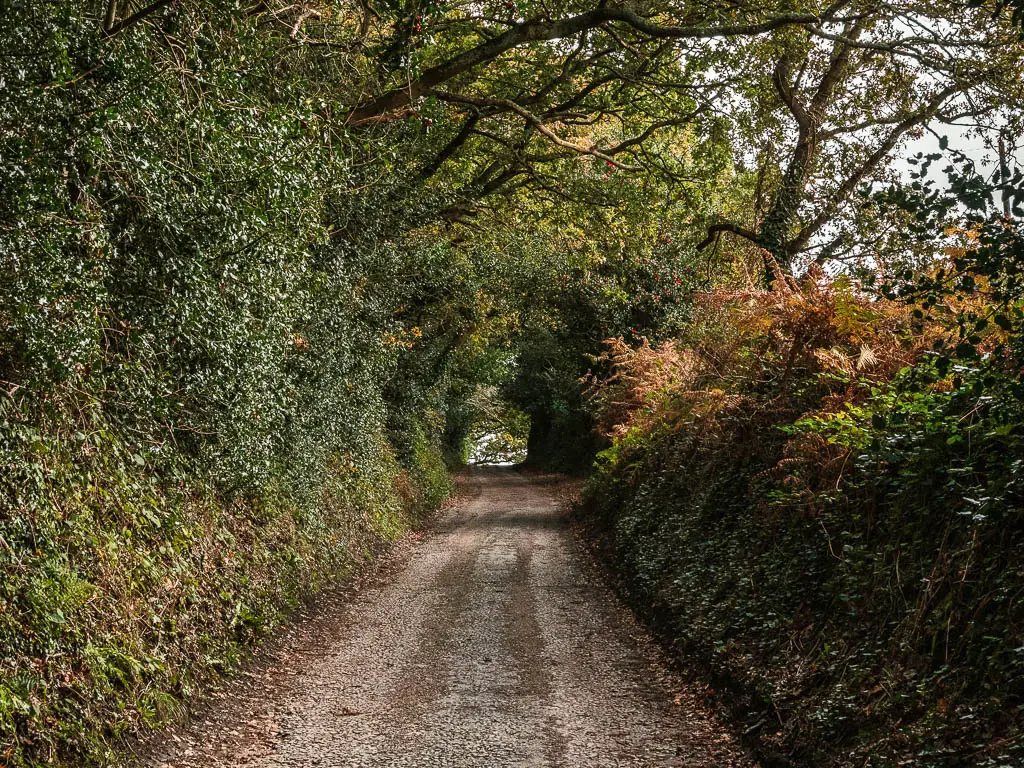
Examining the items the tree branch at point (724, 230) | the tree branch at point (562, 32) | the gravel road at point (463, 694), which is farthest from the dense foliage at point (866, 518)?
the tree branch at point (724, 230)

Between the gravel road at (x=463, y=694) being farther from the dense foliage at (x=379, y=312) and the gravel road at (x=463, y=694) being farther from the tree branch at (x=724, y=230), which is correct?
the tree branch at (x=724, y=230)

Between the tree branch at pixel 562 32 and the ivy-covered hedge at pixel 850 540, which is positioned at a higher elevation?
the tree branch at pixel 562 32

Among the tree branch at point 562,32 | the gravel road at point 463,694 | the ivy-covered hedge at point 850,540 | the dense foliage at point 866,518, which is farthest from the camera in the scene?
the tree branch at point 562,32

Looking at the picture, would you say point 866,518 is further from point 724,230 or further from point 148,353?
A: point 724,230

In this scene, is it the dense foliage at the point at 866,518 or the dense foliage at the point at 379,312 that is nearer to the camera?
the dense foliage at the point at 866,518

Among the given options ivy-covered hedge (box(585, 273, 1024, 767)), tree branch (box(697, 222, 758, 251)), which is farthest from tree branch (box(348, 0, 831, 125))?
tree branch (box(697, 222, 758, 251))

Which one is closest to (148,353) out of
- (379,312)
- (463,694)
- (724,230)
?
(463,694)

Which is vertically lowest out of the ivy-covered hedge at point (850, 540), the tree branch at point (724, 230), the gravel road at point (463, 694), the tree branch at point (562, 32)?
the gravel road at point (463, 694)

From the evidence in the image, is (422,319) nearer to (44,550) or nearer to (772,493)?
(772,493)

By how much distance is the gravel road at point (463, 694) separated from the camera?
6.08 m

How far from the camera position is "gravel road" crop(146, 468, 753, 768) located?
6.08 metres

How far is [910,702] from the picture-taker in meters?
4.96

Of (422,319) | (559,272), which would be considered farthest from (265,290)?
(559,272)

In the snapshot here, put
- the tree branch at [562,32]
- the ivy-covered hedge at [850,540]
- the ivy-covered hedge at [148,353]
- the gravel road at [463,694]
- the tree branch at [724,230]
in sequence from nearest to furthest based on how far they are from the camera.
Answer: the ivy-covered hedge at [850,540] → the ivy-covered hedge at [148,353] → the gravel road at [463,694] → the tree branch at [562,32] → the tree branch at [724,230]
